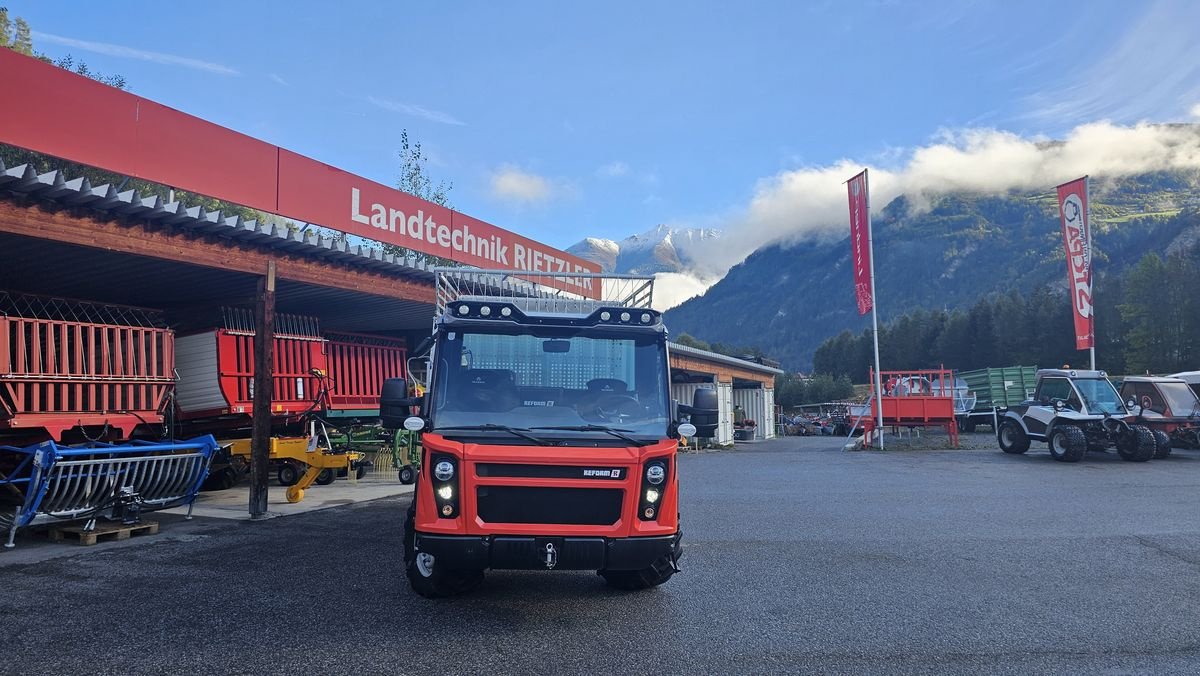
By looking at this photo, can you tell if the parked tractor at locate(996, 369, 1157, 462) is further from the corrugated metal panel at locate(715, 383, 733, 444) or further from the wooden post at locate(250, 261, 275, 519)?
the wooden post at locate(250, 261, 275, 519)

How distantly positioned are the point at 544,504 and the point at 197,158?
25.1ft

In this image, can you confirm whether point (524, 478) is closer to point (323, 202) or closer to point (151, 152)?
point (151, 152)

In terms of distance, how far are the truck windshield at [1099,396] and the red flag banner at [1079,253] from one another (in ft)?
12.2

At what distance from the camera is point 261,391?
1049 cm

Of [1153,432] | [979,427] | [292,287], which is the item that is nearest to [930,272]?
[979,427]

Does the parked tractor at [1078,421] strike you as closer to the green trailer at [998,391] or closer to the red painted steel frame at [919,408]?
the red painted steel frame at [919,408]

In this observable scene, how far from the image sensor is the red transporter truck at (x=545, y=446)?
204 inches

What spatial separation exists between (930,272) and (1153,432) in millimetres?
191581

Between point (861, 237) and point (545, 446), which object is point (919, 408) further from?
point (545, 446)

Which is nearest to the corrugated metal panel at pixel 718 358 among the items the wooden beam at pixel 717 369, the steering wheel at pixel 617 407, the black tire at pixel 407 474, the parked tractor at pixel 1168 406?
the wooden beam at pixel 717 369

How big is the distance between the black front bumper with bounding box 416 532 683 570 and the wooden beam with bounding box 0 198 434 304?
588 cm

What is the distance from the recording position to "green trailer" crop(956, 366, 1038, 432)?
33.8m

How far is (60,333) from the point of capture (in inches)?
428

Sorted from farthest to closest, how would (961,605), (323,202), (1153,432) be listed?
1. (1153,432)
2. (323,202)
3. (961,605)
